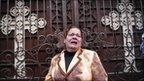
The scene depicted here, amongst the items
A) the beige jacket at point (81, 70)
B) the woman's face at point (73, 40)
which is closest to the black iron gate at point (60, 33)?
the woman's face at point (73, 40)

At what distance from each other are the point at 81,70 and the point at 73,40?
1.19ft

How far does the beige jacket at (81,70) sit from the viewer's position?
10.8 feet

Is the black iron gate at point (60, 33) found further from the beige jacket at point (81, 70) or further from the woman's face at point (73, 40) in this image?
the beige jacket at point (81, 70)

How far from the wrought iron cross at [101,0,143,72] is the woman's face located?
151cm

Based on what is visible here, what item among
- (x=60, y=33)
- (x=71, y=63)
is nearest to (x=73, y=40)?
(x=71, y=63)

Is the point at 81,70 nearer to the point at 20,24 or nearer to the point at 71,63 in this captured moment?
the point at 71,63

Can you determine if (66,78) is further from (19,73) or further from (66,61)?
(19,73)

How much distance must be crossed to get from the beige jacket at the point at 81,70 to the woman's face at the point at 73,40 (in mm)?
71

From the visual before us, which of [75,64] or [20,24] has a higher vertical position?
[20,24]

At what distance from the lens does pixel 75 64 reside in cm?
335

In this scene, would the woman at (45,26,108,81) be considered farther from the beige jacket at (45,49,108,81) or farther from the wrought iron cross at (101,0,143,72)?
the wrought iron cross at (101,0,143,72)

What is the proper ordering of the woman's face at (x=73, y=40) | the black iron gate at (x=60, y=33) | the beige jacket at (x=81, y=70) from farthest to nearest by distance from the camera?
1. the black iron gate at (x=60, y=33)
2. the woman's face at (x=73, y=40)
3. the beige jacket at (x=81, y=70)

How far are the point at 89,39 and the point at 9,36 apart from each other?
1213 millimetres

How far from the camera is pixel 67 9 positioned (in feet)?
16.4
